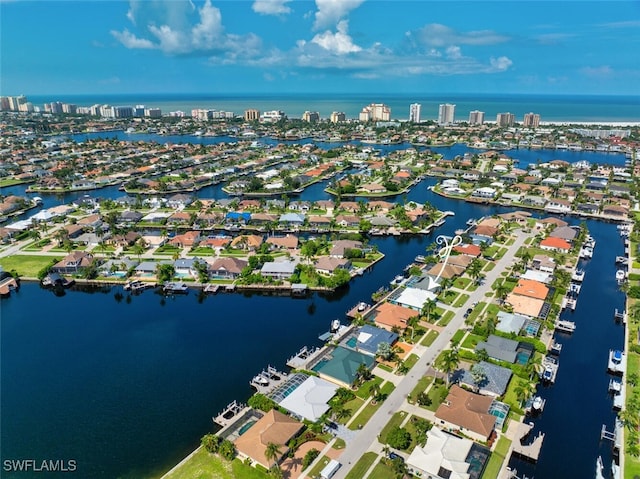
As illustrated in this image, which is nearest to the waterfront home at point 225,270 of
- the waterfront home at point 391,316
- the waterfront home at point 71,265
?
the waterfront home at point 71,265

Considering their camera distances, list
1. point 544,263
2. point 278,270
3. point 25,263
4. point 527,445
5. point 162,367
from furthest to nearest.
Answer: point 25,263
point 544,263
point 278,270
point 162,367
point 527,445

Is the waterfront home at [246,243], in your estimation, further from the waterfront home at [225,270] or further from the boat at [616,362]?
the boat at [616,362]

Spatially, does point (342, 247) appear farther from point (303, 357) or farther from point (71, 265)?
point (71, 265)

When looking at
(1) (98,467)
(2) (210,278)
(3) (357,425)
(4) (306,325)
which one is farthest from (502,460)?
(2) (210,278)

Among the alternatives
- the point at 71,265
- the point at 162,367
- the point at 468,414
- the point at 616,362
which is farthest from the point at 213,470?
the point at 71,265

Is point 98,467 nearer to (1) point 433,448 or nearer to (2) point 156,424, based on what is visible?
(2) point 156,424

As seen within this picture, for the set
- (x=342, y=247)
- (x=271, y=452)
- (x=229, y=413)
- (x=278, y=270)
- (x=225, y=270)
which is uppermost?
(x=342, y=247)
